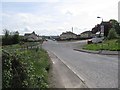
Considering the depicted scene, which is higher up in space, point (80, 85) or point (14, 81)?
point (14, 81)

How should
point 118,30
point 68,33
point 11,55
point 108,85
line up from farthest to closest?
point 68,33
point 118,30
point 108,85
point 11,55

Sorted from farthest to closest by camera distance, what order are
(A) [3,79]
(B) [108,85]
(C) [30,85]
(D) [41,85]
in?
1. (B) [108,85]
2. (D) [41,85]
3. (C) [30,85]
4. (A) [3,79]

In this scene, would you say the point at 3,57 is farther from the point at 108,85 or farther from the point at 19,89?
the point at 108,85

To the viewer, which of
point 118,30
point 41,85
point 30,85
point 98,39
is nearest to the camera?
point 30,85

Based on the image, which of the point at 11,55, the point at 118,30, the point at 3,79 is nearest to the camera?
the point at 3,79

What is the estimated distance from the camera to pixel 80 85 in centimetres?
1317

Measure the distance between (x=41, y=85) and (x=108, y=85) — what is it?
173 inches

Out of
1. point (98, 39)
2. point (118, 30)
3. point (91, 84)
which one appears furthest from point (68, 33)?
point (91, 84)

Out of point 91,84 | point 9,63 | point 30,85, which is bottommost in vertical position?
point 91,84

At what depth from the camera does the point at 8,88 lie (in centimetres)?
752

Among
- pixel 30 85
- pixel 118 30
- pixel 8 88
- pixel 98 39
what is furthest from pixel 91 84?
pixel 118 30

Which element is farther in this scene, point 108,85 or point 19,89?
point 108,85

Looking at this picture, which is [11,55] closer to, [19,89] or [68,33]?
[19,89]

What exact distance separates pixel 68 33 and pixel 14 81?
184659 mm
